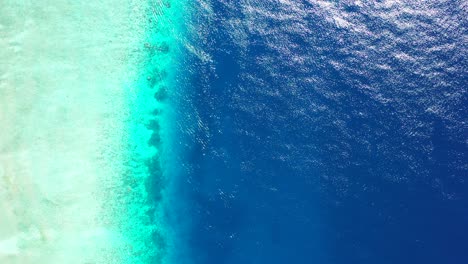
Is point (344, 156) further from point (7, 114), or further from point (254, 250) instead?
point (7, 114)

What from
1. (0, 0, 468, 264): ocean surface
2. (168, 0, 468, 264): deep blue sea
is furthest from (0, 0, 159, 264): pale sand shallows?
(168, 0, 468, 264): deep blue sea

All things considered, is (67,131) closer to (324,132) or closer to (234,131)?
(234,131)

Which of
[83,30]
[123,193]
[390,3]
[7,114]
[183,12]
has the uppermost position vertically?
[390,3]

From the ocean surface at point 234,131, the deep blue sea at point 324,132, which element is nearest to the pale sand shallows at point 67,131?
the ocean surface at point 234,131

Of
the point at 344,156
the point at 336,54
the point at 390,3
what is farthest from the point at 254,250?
the point at 390,3

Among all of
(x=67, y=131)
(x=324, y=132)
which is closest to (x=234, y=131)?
(x=324, y=132)

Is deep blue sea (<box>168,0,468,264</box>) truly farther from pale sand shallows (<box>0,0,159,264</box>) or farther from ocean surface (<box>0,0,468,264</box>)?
pale sand shallows (<box>0,0,159,264</box>)

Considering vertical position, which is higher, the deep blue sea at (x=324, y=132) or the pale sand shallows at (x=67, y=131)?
the deep blue sea at (x=324, y=132)

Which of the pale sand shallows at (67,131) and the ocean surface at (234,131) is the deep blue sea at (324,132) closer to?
the ocean surface at (234,131)
